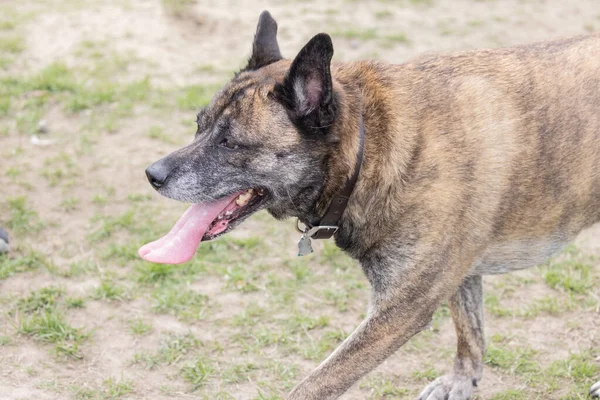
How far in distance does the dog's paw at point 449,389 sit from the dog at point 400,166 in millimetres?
710

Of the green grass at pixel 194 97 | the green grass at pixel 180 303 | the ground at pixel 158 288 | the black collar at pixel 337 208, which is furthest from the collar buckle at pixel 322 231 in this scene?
the green grass at pixel 194 97

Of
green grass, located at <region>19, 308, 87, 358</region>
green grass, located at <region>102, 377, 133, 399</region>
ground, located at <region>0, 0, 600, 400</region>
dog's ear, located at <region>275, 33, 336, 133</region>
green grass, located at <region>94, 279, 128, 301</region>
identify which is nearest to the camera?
dog's ear, located at <region>275, 33, 336, 133</region>

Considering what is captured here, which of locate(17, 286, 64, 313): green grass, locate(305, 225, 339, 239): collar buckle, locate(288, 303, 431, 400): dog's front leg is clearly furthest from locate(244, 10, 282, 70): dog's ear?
locate(17, 286, 64, 313): green grass

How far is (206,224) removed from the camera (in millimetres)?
3832

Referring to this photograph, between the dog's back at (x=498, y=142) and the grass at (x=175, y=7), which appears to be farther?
the grass at (x=175, y=7)

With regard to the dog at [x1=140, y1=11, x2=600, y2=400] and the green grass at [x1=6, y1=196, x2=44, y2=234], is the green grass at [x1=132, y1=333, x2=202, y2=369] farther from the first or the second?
the green grass at [x1=6, y1=196, x2=44, y2=234]

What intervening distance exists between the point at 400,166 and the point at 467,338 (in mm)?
1254

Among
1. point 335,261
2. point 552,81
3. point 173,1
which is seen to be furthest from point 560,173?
point 173,1

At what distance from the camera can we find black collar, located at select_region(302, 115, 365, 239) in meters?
3.59

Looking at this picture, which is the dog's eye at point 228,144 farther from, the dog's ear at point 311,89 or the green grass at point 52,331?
the green grass at point 52,331

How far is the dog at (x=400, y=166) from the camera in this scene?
355 cm

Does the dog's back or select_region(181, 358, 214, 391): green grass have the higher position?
the dog's back

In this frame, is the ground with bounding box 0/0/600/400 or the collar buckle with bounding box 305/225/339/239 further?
the ground with bounding box 0/0/600/400

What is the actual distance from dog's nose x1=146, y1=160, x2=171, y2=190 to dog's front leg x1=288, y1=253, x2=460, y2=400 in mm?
1077
